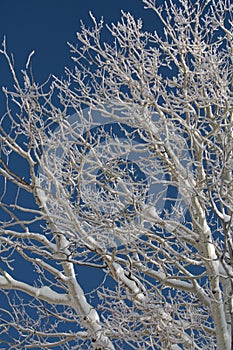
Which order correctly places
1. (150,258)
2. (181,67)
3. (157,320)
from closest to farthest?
1. (157,320)
2. (150,258)
3. (181,67)

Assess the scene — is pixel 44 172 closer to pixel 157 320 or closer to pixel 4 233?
pixel 4 233

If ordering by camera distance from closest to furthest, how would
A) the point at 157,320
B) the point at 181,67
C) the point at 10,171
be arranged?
the point at 157,320, the point at 10,171, the point at 181,67

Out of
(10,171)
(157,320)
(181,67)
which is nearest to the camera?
(157,320)

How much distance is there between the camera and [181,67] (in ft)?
29.9

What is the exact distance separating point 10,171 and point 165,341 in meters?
2.74

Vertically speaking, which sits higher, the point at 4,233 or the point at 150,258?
the point at 4,233

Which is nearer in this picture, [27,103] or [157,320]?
[157,320]

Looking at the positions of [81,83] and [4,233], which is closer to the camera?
[4,233]

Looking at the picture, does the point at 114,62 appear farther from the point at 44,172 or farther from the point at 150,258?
the point at 150,258

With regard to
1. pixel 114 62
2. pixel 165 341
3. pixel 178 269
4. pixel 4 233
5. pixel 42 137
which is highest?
pixel 114 62

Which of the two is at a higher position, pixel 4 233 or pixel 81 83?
pixel 81 83

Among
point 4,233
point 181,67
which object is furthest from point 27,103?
point 181,67

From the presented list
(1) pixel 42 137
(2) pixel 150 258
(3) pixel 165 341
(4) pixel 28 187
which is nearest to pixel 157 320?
(3) pixel 165 341

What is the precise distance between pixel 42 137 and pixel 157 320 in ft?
9.59
